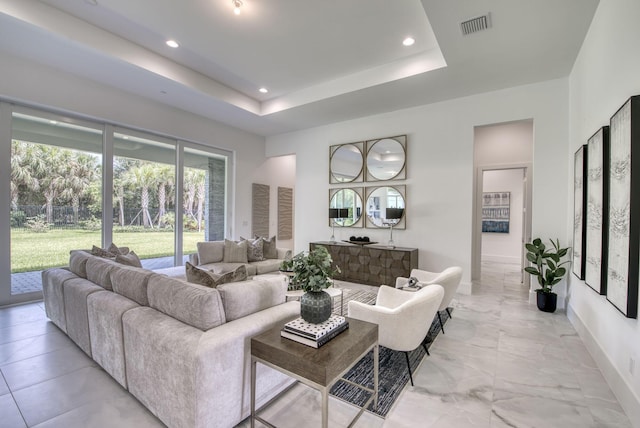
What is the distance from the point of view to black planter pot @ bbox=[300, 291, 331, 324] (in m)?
1.79

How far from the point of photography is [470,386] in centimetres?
226

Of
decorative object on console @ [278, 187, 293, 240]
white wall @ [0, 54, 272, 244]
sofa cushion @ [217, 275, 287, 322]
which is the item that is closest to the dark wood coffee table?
sofa cushion @ [217, 275, 287, 322]

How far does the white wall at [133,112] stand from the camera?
153 inches

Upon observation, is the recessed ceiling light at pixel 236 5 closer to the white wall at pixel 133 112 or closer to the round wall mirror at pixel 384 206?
the white wall at pixel 133 112

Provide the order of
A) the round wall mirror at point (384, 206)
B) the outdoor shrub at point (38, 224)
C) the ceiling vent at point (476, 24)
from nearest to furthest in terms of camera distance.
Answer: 1. the ceiling vent at point (476, 24)
2. the outdoor shrub at point (38, 224)
3. the round wall mirror at point (384, 206)

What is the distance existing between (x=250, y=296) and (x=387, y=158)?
443 cm

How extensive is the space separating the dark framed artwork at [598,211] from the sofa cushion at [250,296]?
273 cm

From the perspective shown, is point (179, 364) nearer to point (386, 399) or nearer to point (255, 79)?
point (386, 399)

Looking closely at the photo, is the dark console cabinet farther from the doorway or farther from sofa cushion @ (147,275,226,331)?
sofa cushion @ (147,275,226,331)

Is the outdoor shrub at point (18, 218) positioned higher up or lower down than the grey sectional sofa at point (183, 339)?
higher up

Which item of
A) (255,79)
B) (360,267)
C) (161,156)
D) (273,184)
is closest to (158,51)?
(255,79)

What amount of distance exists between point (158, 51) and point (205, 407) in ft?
15.1

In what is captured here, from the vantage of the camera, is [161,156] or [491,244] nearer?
[161,156]

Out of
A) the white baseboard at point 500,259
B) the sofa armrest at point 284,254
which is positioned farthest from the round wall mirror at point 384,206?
the white baseboard at point 500,259
